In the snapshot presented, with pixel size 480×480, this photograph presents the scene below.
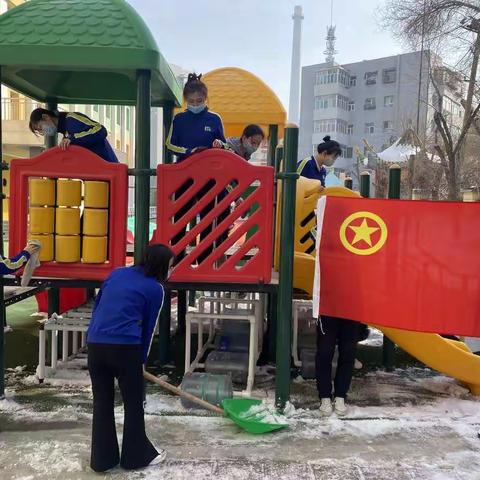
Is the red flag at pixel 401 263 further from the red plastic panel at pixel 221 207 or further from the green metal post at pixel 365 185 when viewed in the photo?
the green metal post at pixel 365 185

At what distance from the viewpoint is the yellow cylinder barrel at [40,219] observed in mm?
4617

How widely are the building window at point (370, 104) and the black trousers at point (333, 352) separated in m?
55.0

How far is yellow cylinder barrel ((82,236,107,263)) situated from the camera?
4688 mm

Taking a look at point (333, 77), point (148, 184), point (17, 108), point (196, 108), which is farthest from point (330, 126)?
point (148, 184)

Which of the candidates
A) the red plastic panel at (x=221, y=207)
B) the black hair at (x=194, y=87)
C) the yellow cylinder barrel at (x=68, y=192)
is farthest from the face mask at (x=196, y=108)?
the yellow cylinder barrel at (x=68, y=192)

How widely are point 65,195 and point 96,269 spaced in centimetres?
70

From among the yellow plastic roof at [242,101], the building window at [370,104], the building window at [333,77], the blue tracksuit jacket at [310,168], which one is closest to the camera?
the blue tracksuit jacket at [310,168]

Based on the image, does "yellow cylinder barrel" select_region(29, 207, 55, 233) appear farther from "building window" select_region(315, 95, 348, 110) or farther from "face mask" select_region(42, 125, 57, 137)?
"building window" select_region(315, 95, 348, 110)

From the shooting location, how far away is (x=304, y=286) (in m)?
5.43

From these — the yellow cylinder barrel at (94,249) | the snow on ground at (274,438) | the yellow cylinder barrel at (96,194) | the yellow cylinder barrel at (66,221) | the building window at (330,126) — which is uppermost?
the building window at (330,126)

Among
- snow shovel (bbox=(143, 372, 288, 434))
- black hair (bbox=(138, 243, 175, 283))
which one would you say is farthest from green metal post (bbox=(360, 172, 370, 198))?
black hair (bbox=(138, 243, 175, 283))

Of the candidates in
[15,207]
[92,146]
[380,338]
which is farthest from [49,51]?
[380,338]

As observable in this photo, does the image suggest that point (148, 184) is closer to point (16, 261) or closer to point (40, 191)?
point (40, 191)

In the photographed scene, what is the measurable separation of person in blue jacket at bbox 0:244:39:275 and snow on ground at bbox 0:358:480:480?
45.1 inches
